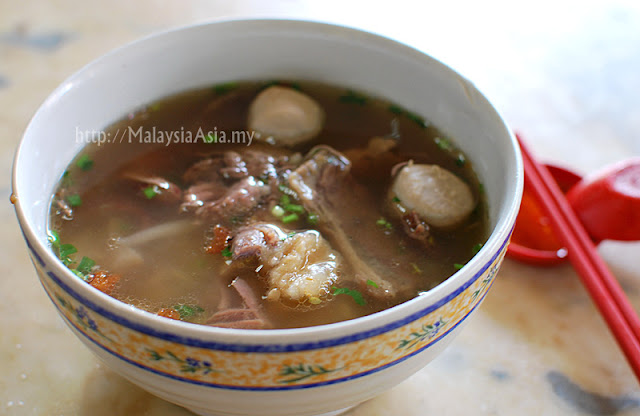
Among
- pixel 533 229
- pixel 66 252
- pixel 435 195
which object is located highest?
pixel 435 195

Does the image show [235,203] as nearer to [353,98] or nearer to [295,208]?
[295,208]

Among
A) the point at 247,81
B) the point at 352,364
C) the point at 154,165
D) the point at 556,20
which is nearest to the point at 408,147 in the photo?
the point at 247,81

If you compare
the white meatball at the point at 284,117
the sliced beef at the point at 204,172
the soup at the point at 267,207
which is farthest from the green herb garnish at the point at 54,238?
the white meatball at the point at 284,117

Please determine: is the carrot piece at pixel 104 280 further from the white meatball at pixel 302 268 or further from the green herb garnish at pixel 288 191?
the green herb garnish at pixel 288 191

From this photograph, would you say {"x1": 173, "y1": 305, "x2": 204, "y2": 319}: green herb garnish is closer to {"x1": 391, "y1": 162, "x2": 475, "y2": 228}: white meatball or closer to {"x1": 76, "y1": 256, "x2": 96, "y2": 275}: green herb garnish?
{"x1": 76, "y1": 256, "x2": 96, "y2": 275}: green herb garnish

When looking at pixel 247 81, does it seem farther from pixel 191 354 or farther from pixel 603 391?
pixel 603 391

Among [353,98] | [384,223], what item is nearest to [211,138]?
[353,98]
